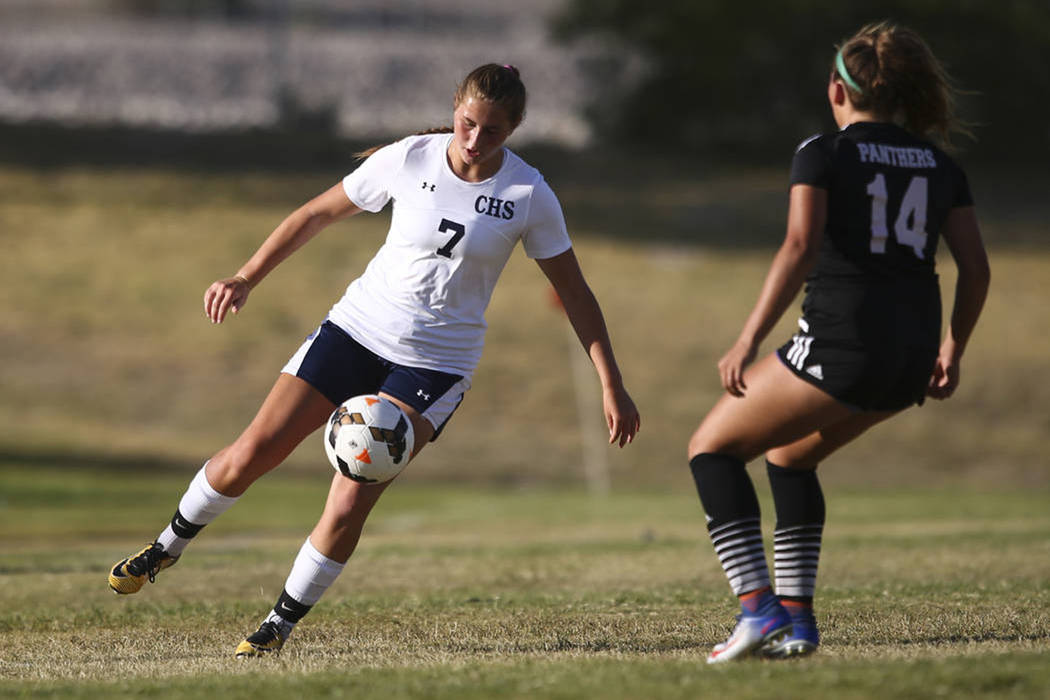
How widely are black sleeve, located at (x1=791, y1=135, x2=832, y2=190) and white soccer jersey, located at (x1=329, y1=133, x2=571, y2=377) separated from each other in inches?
52.4

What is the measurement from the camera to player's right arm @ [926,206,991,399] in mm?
5695

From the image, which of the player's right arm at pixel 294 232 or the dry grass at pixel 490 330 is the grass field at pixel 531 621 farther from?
the dry grass at pixel 490 330

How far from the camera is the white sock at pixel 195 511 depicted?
6.71 meters

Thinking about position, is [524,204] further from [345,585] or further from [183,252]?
[183,252]

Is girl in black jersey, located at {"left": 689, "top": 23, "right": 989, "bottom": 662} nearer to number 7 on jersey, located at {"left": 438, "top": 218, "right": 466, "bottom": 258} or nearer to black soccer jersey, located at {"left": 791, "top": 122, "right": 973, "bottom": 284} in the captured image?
black soccer jersey, located at {"left": 791, "top": 122, "right": 973, "bottom": 284}

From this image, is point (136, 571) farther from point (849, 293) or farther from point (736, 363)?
point (849, 293)

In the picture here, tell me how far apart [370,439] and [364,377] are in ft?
1.51

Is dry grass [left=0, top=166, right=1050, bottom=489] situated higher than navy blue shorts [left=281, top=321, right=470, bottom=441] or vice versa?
navy blue shorts [left=281, top=321, right=470, bottom=441]

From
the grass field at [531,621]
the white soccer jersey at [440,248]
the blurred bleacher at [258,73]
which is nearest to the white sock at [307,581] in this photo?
the grass field at [531,621]

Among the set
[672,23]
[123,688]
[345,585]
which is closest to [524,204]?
[123,688]

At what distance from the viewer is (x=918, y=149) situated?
18.4 feet

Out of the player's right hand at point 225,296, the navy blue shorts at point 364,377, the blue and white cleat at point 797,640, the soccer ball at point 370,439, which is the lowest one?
the blue and white cleat at point 797,640

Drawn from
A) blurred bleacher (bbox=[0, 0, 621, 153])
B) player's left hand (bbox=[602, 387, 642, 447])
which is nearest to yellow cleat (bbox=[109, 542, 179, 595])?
player's left hand (bbox=[602, 387, 642, 447])

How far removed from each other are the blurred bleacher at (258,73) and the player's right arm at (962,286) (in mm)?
44404
